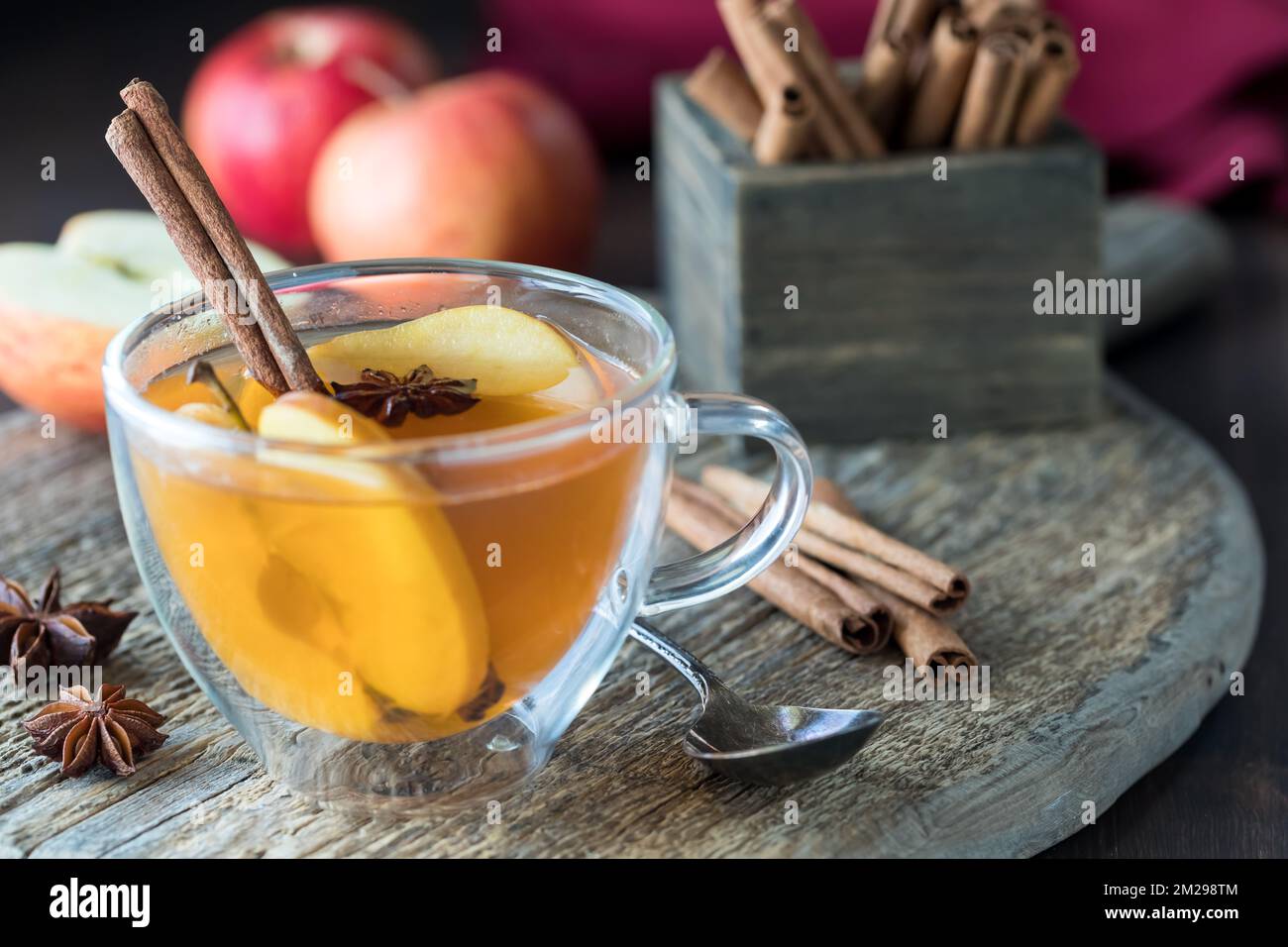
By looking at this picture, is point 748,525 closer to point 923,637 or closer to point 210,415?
point 923,637

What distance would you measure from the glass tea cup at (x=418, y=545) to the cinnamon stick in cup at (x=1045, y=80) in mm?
514

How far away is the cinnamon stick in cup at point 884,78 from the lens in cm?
120

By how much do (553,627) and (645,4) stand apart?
4.74 feet

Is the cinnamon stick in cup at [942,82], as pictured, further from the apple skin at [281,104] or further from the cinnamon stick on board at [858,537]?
the apple skin at [281,104]

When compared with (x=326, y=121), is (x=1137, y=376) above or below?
below

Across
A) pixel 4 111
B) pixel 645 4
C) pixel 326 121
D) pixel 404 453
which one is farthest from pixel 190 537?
pixel 4 111

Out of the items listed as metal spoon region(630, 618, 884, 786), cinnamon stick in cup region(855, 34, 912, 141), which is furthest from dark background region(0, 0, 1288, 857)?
cinnamon stick in cup region(855, 34, 912, 141)

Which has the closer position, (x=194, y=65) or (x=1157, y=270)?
(x=1157, y=270)

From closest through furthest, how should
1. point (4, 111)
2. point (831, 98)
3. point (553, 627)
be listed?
point (553, 627) → point (831, 98) → point (4, 111)

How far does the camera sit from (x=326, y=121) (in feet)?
5.93

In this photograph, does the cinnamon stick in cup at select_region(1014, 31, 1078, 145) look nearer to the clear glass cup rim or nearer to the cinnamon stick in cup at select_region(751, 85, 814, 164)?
the cinnamon stick in cup at select_region(751, 85, 814, 164)

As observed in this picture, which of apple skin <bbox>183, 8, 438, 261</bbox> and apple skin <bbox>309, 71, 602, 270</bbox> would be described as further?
apple skin <bbox>183, 8, 438, 261</bbox>

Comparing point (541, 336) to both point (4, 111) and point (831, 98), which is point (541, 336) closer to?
point (831, 98)

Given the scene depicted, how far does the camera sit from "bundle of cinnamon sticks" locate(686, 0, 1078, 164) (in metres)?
1.18
